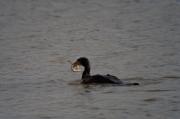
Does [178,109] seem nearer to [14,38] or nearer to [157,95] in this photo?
[157,95]

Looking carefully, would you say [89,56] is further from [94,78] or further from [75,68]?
[94,78]

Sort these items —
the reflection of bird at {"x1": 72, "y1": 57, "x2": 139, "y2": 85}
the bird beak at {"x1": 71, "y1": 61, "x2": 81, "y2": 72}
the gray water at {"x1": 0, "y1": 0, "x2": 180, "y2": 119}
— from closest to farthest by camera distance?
the gray water at {"x1": 0, "y1": 0, "x2": 180, "y2": 119} < the reflection of bird at {"x1": 72, "y1": 57, "x2": 139, "y2": 85} < the bird beak at {"x1": 71, "y1": 61, "x2": 81, "y2": 72}

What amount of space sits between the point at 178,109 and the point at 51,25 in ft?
47.6

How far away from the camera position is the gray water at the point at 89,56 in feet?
57.8

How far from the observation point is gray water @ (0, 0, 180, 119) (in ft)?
57.8

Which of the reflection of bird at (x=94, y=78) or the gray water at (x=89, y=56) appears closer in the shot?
the gray water at (x=89, y=56)

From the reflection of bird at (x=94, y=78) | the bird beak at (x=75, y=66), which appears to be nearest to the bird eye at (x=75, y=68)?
the bird beak at (x=75, y=66)

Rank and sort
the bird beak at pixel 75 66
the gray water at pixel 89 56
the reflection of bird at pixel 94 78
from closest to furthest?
1. the gray water at pixel 89 56
2. the reflection of bird at pixel 94 78
3. the bird beak at pixel 75 66

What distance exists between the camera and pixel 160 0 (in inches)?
1412

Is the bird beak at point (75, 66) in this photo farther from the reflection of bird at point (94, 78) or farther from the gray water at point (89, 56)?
the gray water at point (89, 56)

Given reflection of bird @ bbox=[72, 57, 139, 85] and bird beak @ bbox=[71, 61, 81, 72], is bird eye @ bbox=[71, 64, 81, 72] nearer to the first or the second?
bird beak @ bbox=[71, 61, 81, 72]

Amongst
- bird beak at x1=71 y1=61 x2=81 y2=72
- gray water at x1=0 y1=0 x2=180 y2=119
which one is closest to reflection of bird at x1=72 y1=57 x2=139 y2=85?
bird beak at x1=71 y1=61 x2=81 y2=72

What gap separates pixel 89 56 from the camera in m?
24.6

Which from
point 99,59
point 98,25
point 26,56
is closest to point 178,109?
point 99,59
